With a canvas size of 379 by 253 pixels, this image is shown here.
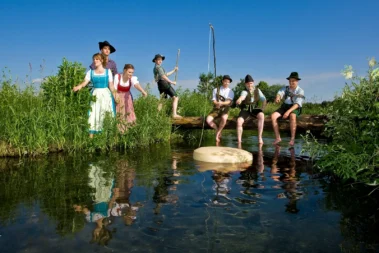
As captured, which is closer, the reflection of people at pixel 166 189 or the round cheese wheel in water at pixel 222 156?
the reflection of people at pixel 166 189

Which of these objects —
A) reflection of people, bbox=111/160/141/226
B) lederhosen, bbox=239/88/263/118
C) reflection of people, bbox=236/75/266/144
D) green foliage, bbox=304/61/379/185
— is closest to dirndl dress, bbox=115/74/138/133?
reflection of people, bbox=111/160/141/226

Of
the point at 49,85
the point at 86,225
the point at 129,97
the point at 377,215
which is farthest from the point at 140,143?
the point at 377,215

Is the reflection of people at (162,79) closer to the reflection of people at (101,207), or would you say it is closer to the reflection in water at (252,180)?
the reflection in water at (252,180)

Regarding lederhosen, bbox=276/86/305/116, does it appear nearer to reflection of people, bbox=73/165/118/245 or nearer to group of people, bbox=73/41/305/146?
group of people, bbox=73/41/305/146

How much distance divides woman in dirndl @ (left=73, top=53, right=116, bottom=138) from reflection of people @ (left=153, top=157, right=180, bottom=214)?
3.33m

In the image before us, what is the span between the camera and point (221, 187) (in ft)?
16.5

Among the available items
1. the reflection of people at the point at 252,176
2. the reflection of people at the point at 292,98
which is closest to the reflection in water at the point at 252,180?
the reflection of people at the point at 252,176

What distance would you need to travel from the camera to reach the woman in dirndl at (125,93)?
31.0ft

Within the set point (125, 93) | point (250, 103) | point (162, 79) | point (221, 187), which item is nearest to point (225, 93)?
point (250, 103)

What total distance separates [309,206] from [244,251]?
162 cm

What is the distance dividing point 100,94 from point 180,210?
583 centimetres

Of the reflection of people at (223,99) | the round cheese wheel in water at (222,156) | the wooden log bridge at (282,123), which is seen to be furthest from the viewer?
the reflection of people at (223,99)

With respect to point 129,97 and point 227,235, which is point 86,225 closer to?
point 227,235

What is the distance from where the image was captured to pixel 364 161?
4.70 meters
